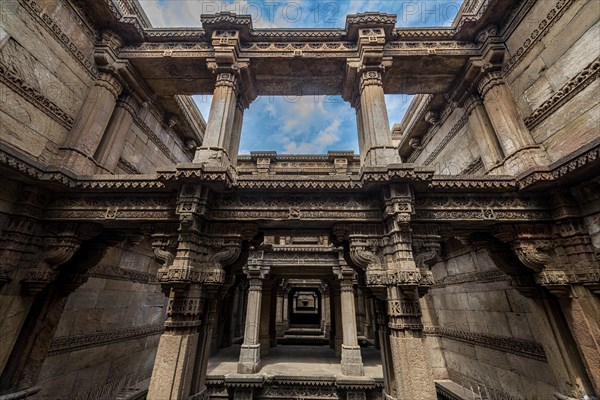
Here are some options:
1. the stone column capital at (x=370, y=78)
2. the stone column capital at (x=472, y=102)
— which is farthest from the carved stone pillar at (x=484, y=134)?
the stone column capital at (x=370, y=78)

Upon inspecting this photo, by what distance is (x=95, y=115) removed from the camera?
552 centimetres

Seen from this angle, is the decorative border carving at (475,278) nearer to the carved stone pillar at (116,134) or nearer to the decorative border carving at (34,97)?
the carved stone pillar at (116,134)

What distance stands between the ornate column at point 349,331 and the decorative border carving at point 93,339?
6593 mm

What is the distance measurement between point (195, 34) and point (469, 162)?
25.0 feet

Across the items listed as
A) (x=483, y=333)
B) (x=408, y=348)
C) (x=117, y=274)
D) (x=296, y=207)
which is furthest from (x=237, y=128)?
(x=483, y=333)

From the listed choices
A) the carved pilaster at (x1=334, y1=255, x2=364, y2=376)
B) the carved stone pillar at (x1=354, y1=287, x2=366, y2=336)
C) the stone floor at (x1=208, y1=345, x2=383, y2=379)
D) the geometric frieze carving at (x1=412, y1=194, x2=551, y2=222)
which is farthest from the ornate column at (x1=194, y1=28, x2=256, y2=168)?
the carved stone pillar at (x1=354, y1=287, x2=366, y2=336)

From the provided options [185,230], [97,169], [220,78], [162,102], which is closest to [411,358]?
[185,230]

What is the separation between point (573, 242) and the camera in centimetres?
413

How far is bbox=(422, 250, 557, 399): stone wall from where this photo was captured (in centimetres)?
502

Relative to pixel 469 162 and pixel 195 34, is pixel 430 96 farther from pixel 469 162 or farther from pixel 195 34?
pixel 195 34

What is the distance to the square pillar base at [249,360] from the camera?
939 cm

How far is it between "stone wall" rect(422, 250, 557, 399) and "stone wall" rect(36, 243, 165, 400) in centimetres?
833

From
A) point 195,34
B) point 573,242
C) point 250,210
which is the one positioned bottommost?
point 573,242

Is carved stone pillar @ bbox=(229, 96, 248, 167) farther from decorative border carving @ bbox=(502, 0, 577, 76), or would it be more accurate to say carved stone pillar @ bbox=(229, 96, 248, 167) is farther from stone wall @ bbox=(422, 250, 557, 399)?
stone wall @ bbox=(422, 250, 557, 399)
